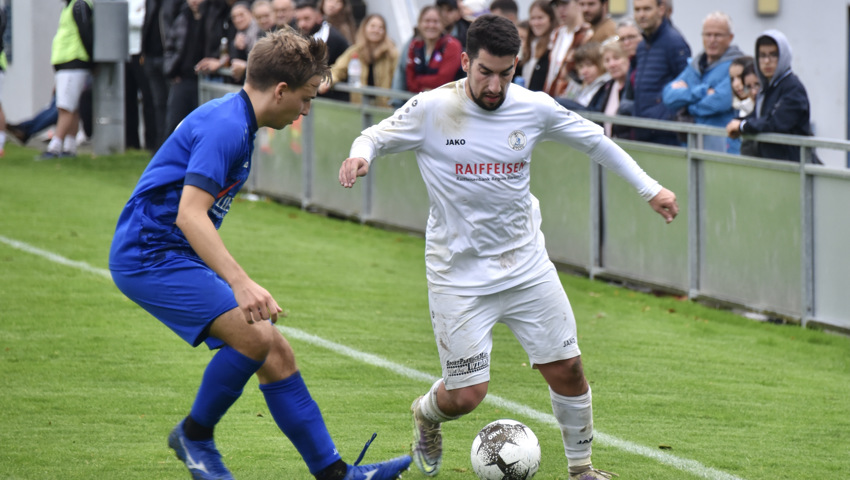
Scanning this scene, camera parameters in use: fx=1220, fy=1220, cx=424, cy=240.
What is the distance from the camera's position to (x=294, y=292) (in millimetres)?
10047

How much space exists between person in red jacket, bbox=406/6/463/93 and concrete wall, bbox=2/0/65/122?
10.8 m

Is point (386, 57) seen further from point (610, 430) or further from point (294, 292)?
point (610, 430)

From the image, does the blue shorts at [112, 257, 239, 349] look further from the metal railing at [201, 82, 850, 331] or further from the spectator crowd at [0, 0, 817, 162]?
the metal railing at [201, 82, 850, 331]

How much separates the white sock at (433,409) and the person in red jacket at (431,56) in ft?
22.8

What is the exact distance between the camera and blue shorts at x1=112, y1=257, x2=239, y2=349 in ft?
15.5

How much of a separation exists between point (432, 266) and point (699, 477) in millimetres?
1601

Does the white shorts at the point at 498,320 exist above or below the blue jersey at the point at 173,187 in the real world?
below

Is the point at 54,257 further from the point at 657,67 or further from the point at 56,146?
the point at 56,146

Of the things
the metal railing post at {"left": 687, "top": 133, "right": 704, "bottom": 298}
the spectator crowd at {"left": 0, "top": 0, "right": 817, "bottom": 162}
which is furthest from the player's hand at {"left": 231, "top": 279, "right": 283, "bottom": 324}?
the metal railing post at {"left": 687, "top": 133, "right": 704, "bottom": 298}

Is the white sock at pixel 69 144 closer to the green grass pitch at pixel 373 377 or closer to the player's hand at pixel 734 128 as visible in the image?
the green grass pitch at pixel 373 377

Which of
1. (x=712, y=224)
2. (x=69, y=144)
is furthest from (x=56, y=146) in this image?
(x=712, y=224)

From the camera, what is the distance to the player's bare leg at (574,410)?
5348 millimetres

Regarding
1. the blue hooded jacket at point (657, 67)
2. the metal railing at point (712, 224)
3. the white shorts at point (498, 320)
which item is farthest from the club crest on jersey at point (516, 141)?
the blue hooded jacket at point (657, 67)

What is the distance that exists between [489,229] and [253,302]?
4.38 feet
